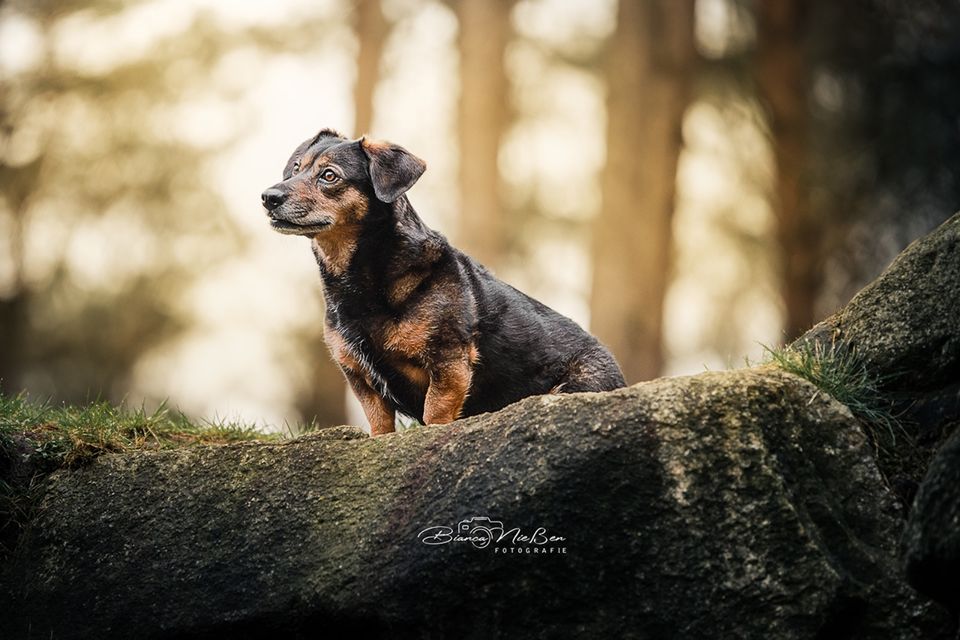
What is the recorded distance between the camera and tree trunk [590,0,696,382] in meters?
14.6

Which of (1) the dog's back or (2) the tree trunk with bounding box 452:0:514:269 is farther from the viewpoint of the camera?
(2) the tree trunk with bounding box 452:0:514:269

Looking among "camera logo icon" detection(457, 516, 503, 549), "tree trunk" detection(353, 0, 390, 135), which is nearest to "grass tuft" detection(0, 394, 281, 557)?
"camera logo icon" detection(457, 516, 503, 549)

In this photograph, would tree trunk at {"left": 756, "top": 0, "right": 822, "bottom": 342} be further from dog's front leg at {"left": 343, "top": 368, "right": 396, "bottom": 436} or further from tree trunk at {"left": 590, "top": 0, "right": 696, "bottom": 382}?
dog's front leg at {"left": 343, "top": 368, "right": 396, "bottom": 436}

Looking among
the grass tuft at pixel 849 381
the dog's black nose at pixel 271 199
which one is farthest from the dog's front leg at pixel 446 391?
the grass tuft at pixel 849 381

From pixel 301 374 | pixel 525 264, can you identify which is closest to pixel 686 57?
pixel 525 264

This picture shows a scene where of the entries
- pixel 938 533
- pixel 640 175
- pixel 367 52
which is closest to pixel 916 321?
pixel 938 533

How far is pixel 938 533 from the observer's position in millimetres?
4215

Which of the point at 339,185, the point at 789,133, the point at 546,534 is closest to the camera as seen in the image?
the point at 546,534

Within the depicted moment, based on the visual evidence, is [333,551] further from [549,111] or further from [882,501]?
[549,111]

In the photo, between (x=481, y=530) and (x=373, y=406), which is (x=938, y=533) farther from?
(x=373, y=406)

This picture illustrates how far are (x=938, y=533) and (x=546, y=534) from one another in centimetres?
158

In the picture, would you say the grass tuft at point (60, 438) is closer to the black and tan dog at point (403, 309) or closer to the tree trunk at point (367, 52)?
the black and tan dog at point (403, 309)

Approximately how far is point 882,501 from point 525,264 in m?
12.9

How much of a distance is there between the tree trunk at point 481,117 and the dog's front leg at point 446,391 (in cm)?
952
